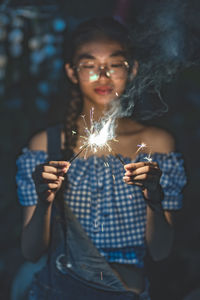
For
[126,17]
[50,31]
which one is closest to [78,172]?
[126,17]

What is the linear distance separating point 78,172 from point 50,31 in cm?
289

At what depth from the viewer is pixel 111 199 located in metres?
2.00

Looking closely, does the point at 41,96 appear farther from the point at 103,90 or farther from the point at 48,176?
the point at 48,176

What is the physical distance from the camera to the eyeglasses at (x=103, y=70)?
1814 mm

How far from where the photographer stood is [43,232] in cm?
190

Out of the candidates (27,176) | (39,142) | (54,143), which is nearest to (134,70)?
(54,143)

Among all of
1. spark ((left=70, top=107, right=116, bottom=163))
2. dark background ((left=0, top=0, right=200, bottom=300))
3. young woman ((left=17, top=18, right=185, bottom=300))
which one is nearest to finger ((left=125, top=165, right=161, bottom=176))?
young woman ((left=17, top=18, right=185, bottom=300))

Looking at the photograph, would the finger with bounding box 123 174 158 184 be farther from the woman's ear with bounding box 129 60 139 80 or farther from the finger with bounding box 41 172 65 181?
the woman's ear with bounding box 129 60 139 80

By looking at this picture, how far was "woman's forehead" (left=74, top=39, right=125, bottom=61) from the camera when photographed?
5.95ft

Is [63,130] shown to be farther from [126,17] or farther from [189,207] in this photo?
[189,207]

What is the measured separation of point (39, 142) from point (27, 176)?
31cm

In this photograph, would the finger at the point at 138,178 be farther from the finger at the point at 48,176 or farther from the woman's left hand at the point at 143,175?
the finger at the point at 48,176

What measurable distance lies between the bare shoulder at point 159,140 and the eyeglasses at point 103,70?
0.59m

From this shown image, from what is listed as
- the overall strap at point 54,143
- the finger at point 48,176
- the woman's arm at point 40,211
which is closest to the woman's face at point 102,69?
the overall strap at point 54,143
